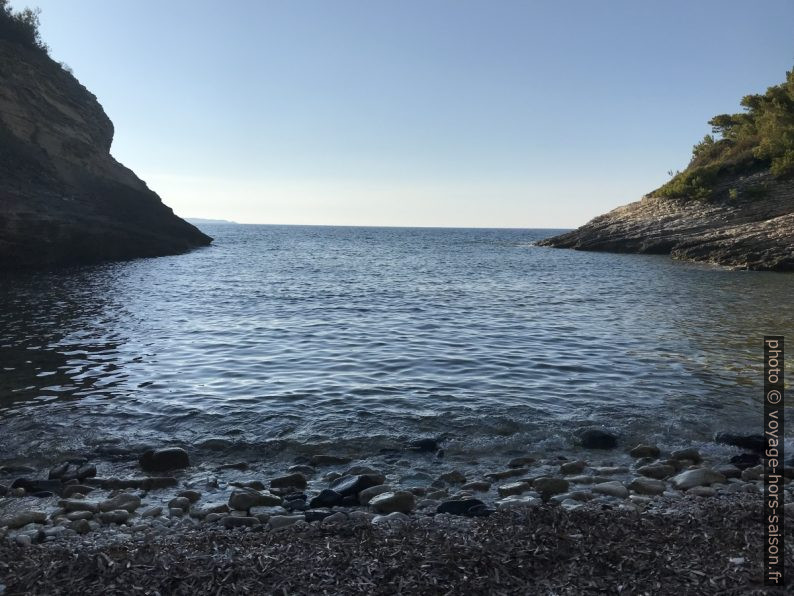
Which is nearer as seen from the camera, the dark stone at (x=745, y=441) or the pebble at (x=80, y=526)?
the pebble at (x=80, y=526)

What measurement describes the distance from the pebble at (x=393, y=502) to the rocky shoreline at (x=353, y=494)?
1 cm

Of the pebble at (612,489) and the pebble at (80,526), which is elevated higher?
the pebble at (612,489)

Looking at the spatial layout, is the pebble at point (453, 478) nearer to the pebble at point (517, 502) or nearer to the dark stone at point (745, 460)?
the pebble at point (517, 502)

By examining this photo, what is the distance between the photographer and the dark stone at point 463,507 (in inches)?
299

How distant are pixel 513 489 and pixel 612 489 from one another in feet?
4.33

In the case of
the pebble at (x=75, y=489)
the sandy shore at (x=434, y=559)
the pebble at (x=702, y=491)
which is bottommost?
the pebble at (x=75, y=489)

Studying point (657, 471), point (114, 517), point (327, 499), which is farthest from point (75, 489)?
point (657, 471)

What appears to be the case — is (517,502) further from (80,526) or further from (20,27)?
(20,27)

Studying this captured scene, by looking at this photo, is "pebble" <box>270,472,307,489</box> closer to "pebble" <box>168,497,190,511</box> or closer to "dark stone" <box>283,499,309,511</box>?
"dark stone" <box>283,499,309,511</box>

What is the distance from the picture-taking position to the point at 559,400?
1327 cm

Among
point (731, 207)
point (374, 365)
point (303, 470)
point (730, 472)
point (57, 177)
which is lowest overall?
point (303, 470)

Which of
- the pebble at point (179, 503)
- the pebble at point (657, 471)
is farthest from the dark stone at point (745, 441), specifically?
the pebble at point (179, 503)

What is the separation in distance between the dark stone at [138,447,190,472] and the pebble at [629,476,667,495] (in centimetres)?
671

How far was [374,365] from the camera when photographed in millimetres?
16594
